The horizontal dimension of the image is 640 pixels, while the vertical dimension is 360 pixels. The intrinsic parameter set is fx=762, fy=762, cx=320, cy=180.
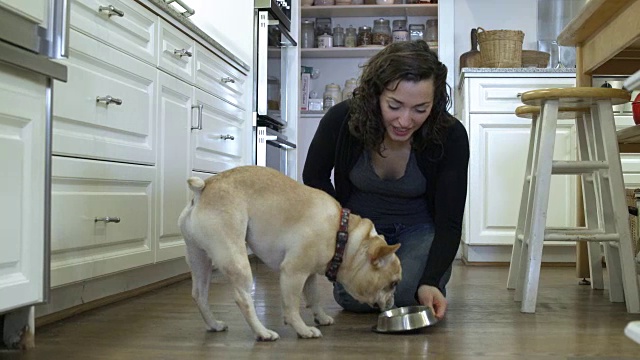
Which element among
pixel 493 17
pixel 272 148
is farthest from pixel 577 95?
pixel 493 17

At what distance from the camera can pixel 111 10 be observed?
8.52 ft

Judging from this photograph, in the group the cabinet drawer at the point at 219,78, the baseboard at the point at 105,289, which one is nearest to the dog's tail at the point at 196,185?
the baseboard at the point at 105,289

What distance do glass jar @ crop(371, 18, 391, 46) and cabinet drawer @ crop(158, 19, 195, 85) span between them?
286 cm

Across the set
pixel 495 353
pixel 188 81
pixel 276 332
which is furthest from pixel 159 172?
pixel 495 353

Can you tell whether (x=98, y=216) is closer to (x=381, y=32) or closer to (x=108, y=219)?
(x=108, y=219)

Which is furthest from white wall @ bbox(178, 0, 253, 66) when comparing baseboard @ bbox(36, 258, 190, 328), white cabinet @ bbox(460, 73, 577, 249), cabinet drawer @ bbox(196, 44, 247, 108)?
baseboard @ bbox(36, 258, 190, 328)

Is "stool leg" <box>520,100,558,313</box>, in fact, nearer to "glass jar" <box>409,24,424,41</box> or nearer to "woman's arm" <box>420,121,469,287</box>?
"woman's arm" <box>420,121,469,287</box>

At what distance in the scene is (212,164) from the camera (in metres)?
3.87

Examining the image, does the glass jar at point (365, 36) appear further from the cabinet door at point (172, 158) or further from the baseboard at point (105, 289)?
the baseboard at point (105, 289)

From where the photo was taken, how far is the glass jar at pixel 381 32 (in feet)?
20.3

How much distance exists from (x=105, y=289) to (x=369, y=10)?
4.07m

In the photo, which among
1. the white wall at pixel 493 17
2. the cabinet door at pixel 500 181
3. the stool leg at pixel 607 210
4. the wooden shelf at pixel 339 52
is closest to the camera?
the stool leg at pixel 607 210

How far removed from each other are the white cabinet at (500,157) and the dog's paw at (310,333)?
2.67 meters

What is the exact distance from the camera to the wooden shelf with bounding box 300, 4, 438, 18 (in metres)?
6.02
